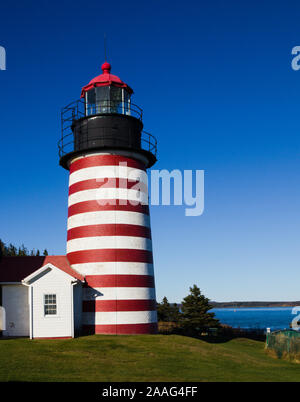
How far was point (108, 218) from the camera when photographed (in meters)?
26.2

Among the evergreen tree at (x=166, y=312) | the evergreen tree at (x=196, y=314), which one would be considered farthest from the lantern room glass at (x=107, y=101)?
the evergreen tree at (x=166, y=312)

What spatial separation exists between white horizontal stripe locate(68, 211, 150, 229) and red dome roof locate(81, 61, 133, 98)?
7.55 meters

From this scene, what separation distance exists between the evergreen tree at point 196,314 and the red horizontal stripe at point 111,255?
18.7m

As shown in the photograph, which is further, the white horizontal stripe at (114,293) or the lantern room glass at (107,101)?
the lantern room glass at (107,101)

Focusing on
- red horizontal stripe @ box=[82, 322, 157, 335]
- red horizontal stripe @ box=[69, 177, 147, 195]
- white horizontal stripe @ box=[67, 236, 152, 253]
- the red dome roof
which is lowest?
red horizontal stripe @ box=[82, 322, 157, 335]

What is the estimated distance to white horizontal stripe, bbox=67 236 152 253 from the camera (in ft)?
85.1

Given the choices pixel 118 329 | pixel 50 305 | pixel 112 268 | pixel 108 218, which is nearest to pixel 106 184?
pixel 108 218

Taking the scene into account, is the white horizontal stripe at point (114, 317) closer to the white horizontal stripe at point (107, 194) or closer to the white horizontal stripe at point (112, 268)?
the white horizontal stripe at point (112, 268)

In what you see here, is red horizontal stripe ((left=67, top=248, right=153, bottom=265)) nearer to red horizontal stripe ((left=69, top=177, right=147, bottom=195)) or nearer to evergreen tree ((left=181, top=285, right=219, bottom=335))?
red horizontal stripe ((left=69, top=177, right=147, bottom=195))

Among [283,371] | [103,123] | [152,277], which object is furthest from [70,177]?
[283,371]

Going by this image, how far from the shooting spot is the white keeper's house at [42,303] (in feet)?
A: 78.4

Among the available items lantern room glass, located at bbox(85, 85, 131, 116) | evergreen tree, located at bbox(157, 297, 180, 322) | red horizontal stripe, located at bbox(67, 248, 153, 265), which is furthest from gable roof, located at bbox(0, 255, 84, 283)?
evergreen tree, located at bbox(157, 297, 180, 322)

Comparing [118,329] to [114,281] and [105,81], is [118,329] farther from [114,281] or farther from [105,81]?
[105,81]
